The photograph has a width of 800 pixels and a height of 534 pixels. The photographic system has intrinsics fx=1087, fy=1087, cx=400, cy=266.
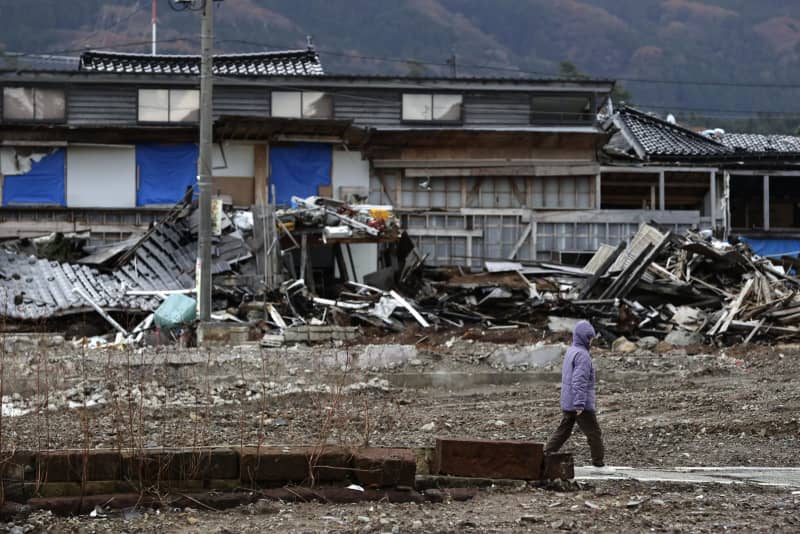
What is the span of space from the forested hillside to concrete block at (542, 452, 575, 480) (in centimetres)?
7831

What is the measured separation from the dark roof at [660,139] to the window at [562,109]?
248cm

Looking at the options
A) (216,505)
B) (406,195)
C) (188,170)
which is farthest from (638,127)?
(216,505)

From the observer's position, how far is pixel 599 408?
13734mm

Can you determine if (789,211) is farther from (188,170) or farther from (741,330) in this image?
(188,170)

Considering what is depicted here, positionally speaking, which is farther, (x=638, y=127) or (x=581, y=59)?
(x=581, y=59)

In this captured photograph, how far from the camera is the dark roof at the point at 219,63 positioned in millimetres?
32500

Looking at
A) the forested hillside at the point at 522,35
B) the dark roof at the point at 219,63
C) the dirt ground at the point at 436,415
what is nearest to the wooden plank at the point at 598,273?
the dirt ground at the point at 436,415

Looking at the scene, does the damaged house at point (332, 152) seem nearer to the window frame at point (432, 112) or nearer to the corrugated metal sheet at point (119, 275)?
the window frame at point (432, 112)

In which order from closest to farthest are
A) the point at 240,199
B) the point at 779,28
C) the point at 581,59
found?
the point at 240,199 → the point at 581,59 → the point at 779,28

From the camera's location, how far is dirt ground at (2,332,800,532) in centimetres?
741

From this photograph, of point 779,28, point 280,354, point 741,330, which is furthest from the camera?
point 779,28

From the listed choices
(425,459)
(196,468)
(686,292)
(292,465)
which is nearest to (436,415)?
(425,459)

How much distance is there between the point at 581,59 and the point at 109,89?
335 ft

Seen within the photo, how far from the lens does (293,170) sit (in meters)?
27.9
